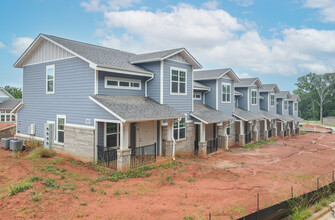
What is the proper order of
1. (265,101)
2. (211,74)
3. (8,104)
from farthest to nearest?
(8,104) < (265,101) < (211,74)

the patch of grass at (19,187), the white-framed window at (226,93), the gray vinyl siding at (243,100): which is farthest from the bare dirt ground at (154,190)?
the gray vinyl siding at (243,100)

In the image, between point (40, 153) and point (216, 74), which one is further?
point (216, 74)

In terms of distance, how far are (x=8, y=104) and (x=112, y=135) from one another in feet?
111

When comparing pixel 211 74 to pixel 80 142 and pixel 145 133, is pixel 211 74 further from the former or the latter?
pixel 80 142

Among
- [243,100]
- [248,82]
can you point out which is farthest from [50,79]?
[248,82]

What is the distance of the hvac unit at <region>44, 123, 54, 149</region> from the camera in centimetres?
1484

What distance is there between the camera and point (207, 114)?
1791cm

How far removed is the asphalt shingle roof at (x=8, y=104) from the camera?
36.4 meters

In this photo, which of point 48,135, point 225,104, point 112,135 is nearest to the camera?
point 112,135

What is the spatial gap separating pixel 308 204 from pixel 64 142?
494 inches

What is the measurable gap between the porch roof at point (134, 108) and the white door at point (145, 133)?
59.6 inches

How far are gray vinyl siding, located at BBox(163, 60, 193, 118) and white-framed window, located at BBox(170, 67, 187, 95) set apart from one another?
0.77ft

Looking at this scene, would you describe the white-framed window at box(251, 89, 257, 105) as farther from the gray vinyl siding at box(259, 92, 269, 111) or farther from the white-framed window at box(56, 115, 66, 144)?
the white-framed window at box(56, 115, 66, 144)

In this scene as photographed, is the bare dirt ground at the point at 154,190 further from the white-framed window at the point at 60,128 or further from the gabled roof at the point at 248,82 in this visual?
the gabled roof at the point at 248,82
